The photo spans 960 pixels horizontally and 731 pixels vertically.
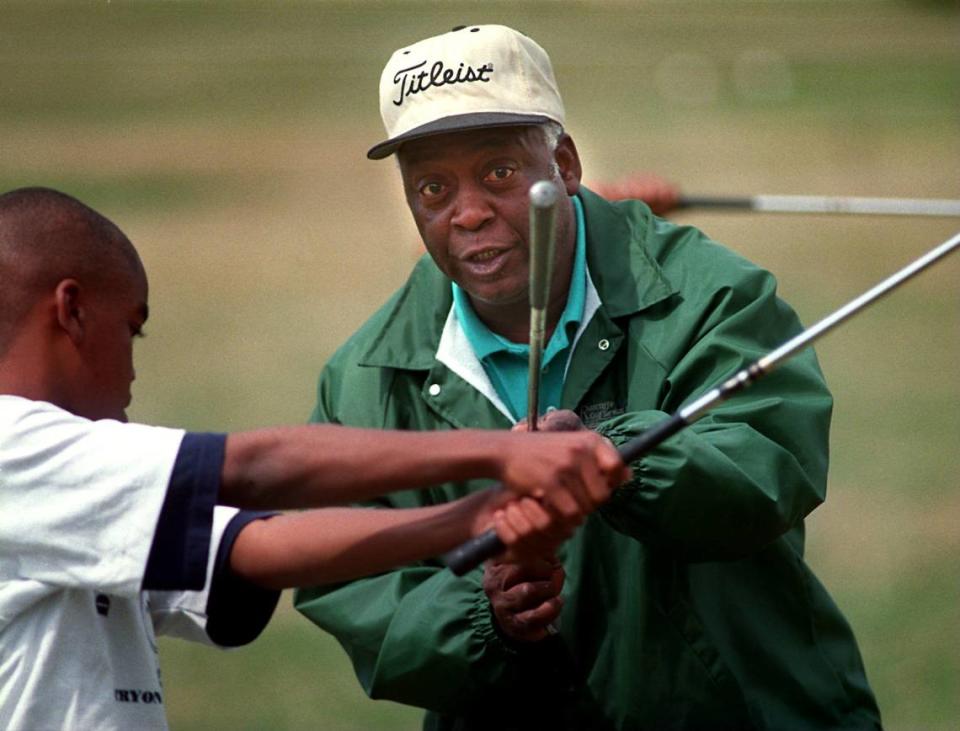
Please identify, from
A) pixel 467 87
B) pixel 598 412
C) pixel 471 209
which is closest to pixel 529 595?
pixel 598 412

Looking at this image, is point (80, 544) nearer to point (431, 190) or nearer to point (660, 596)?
point (660, 596)

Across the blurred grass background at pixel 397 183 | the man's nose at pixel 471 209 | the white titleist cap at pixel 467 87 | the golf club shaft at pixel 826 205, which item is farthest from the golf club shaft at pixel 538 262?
the blurred grass background at pixel 397 183

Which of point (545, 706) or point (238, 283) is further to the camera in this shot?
point (238, 283)

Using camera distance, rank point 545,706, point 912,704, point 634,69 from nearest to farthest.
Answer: point 545,706
point 912,704
point 634,69

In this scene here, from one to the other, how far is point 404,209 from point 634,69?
4078 mm

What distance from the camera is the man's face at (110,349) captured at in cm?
372

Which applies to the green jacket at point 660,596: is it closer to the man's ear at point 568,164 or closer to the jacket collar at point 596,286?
the jacket collar at point 596,286

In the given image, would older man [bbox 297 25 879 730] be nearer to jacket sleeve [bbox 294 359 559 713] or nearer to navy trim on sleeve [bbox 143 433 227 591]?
jacket sleeve [bbox 294 359 559 713]

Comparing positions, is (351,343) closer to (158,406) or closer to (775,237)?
(158,406)

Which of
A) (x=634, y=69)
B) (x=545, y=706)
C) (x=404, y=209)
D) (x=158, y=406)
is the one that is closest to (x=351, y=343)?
(x=545, y=706)

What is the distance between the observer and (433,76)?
179 inches

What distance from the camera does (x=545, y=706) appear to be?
4375mm

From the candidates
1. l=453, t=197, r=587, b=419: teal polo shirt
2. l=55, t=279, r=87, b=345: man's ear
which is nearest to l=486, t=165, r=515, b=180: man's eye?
l=453, t=197, r=587, b=419: teal polo shirt

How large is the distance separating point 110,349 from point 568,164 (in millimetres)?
1394
